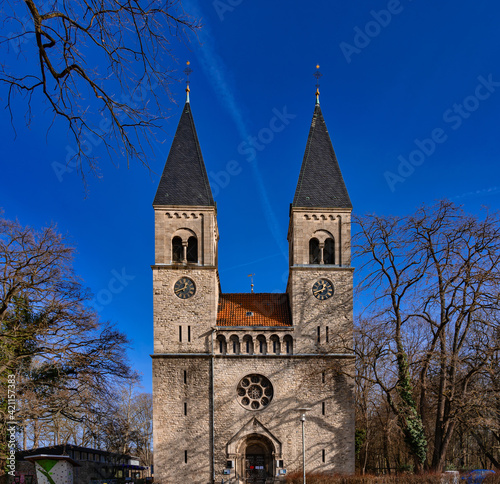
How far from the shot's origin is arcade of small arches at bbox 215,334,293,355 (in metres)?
27.6

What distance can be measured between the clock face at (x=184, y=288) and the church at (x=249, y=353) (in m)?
0.06

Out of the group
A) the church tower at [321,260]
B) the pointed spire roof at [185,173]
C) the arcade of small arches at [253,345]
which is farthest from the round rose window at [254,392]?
the pointed spire roof at [185,173]

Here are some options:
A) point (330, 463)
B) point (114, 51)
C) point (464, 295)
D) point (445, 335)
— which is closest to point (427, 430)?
point (330, 463)

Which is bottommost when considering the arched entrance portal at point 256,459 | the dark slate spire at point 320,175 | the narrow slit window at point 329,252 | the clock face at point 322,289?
the arched entrance portal at point 256,459

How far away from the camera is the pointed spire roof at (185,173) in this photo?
1164 inches

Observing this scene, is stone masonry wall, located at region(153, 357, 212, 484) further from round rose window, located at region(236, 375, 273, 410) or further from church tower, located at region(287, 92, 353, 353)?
church tower, located at region(287, 92, 353, 353)

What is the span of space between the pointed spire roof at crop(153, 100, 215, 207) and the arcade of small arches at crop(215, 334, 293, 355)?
7756 mm

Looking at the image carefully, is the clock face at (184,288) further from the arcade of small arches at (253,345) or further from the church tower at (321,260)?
the church tower at (321,260)

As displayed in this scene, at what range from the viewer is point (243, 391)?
88.9 feet

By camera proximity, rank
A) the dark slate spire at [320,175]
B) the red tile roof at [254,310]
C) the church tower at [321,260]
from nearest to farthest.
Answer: the church tower at [321,260]
the red tile roof at [254,310]
the dark slate spire at [320,175]

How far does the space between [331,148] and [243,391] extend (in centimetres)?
1568

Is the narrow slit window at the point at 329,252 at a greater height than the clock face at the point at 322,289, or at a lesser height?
greater

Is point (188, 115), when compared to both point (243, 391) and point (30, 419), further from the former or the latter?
point (30, 419)

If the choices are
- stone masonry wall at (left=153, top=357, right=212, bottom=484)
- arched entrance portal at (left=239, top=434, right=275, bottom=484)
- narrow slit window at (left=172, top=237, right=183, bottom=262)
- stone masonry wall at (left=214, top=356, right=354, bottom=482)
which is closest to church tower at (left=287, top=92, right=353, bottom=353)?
stone masonry wall at (left=214, top=356, right=354, bottom=482)
